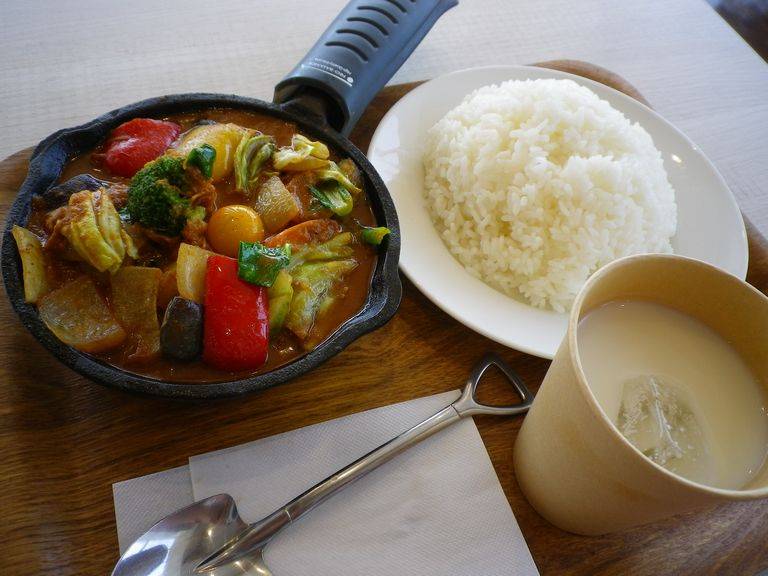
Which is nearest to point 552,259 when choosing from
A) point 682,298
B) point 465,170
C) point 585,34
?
point 465,170

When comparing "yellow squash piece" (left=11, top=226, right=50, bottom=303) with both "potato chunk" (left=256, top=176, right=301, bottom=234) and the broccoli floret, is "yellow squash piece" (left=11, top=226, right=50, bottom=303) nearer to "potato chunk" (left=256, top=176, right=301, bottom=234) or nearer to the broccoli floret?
the broccoli floret

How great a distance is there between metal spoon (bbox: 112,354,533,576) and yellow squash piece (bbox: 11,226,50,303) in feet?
1.58

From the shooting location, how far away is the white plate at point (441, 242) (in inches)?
57.4

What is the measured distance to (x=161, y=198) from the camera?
118 centimetres

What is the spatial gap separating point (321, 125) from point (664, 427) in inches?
41.8

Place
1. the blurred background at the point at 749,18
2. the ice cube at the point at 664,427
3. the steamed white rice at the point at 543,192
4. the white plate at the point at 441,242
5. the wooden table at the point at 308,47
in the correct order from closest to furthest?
the ice cube at the point at 664,427 → the white plate at the point at 441,242 → the steamed white rice at the point at 543,192 → the wooden table at the point at 308,47 → the blurred background at the point at 749,18

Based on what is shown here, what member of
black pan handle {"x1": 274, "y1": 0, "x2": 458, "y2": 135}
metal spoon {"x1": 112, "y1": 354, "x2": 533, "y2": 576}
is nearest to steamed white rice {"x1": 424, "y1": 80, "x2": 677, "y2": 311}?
black pan handle {"x1": 274, "y1": 0, "x2": 458, "y2": 135}

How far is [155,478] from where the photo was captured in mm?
1135

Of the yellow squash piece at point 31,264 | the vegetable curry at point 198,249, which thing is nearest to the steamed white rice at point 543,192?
the vegetable curry at point 198,249

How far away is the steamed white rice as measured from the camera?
5.33 ft

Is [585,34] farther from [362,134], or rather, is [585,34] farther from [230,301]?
[230,301]

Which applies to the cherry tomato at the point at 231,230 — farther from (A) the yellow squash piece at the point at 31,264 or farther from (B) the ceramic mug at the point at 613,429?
(B) the ceramic mug at the point at 613,429

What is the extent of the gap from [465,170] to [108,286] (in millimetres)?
994

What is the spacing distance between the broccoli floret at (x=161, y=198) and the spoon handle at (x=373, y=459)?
23.6 inches
